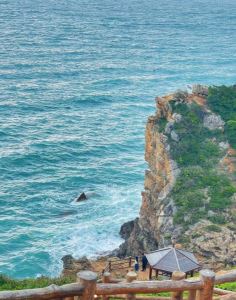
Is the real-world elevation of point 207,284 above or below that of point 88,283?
below

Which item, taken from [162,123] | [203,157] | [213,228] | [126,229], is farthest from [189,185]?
[126,229]

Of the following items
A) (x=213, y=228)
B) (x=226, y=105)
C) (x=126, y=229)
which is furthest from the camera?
(x=126, y=229)

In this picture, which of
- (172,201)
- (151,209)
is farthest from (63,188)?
(172,201)

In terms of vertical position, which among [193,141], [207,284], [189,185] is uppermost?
[193,141]

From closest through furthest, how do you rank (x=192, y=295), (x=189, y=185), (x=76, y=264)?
(x=192, y=295) → (x=189, y=185) → (x=76, y=264)

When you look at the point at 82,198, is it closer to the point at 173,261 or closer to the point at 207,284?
the point at 173,261

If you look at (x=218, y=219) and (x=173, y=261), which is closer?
(x=173, y=261)
